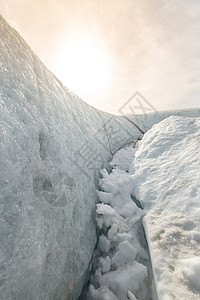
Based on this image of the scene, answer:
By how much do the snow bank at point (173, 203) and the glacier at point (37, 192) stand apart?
0.79 metres

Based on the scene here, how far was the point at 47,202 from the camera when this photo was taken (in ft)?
5.97

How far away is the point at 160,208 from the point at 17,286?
1.93m

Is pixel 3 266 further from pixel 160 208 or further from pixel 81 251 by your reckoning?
pixel 160 208

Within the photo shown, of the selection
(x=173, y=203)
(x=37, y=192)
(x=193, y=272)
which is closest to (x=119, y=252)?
(x=193, y=272)

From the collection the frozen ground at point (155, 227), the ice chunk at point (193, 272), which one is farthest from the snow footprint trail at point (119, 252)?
the ice chunk at point (193, 272)

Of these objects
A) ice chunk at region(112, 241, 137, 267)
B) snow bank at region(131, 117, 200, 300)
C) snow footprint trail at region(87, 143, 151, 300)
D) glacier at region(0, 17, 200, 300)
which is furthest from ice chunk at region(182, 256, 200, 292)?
glacier at region(0, 17, 200, 300)

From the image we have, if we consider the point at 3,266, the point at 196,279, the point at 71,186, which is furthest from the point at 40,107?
the point at 196,279

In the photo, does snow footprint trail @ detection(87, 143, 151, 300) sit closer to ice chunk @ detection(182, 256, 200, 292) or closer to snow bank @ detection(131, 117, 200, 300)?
snow bank @ detection(131, 117, 200, 300)

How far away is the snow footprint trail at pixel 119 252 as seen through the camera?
1874 millimetres

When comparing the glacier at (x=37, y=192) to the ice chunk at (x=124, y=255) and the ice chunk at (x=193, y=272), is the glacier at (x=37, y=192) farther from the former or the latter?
the ice chunk at (x=193, y=272)

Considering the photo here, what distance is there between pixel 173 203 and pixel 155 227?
0.44m

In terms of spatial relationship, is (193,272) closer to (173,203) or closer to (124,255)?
(124,255)

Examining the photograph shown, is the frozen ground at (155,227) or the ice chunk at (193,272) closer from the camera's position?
the ice chunk at (193,272)

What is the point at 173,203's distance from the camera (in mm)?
2547
